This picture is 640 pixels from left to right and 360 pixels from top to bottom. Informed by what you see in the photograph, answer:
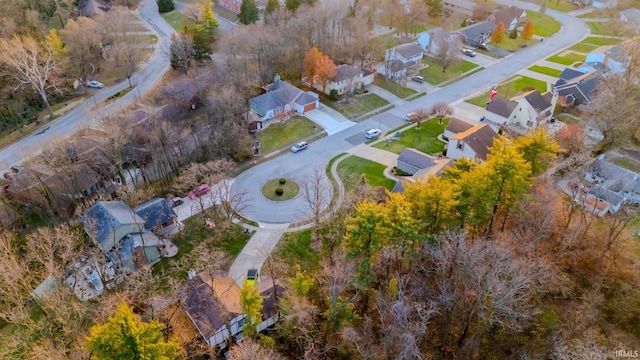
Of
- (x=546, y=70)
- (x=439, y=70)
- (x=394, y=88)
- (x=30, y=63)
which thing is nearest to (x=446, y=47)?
(x=439, y=70)

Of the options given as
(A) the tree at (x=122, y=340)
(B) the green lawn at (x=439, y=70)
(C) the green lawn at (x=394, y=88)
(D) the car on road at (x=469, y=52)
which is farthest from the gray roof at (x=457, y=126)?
(A) the tree at (x=122, y=340)

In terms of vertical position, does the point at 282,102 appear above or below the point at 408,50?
below

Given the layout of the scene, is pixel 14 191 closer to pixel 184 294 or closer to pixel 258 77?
pixel 184 294

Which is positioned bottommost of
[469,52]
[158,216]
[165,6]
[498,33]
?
[469,52]

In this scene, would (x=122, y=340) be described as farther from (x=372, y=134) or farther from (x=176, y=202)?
(x=372, y=134)

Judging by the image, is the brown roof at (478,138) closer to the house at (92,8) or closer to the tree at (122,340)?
the tree at (122,340)
